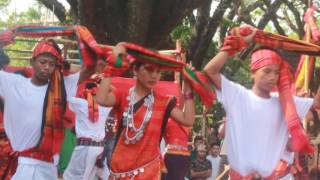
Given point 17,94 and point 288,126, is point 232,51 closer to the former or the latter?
point 288,126

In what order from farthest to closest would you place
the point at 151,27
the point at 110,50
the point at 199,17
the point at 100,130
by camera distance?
1. the point at 199,17
2. the point at 151,27
3. the point at 100,130
4. the point at 110,50

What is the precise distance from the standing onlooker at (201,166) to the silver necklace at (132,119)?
16.7 feet

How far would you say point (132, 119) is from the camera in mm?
5105

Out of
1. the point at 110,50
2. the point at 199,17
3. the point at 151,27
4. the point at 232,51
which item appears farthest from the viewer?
the point at 199,17

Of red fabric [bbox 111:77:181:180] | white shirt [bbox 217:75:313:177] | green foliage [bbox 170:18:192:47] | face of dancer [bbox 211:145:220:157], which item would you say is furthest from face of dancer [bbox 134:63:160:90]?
green foliage [bbox 170:18:192:47]

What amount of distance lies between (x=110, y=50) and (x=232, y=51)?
40.7 inches

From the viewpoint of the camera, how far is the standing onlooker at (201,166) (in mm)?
10133

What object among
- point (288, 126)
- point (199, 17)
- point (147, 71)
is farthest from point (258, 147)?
point (199, 17)

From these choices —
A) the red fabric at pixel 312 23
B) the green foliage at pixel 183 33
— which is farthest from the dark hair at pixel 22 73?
the green foliage at pixel 183 33

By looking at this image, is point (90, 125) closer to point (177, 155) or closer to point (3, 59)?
point (177, 155)

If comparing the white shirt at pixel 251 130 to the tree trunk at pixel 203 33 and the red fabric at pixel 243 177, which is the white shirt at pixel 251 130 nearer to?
the red fabric at pixel 243 177

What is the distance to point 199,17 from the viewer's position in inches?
664

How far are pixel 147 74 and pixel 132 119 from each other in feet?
1.19

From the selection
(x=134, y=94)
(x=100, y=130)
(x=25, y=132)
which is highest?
(x=134, y=94)
